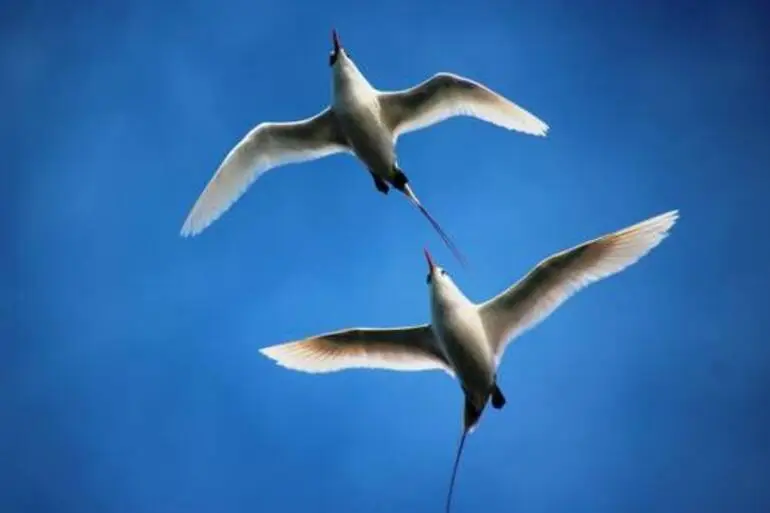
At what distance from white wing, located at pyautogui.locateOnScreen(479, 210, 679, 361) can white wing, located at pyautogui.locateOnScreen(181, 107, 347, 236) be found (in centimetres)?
216

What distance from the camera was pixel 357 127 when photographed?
1002 cm

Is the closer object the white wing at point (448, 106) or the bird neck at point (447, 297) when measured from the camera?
the bird neck at point (447, 297)

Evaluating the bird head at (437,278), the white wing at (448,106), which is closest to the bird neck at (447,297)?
the bird head at (437,278)

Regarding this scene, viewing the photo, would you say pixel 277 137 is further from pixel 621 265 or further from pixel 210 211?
pixel 621 265

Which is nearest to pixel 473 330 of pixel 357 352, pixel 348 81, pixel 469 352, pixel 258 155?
pixel 469 352

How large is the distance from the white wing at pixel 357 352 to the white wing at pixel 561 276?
63 cm

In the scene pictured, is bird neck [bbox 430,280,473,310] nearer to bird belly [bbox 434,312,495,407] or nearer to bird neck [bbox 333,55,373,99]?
bird belly [bbox 434,312,495,407]

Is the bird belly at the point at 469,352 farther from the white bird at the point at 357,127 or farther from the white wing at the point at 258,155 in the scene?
the white wing at the point at 258,155

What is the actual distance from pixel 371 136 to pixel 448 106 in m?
0.75

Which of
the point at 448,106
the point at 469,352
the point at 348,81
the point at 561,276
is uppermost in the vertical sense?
the point at 348,81

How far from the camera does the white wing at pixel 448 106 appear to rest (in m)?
10.1

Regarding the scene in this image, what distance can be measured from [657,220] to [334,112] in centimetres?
291

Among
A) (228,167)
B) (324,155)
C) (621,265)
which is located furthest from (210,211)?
(621,265)

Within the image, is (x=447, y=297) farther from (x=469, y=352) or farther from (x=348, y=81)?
(x=348, y=81)
